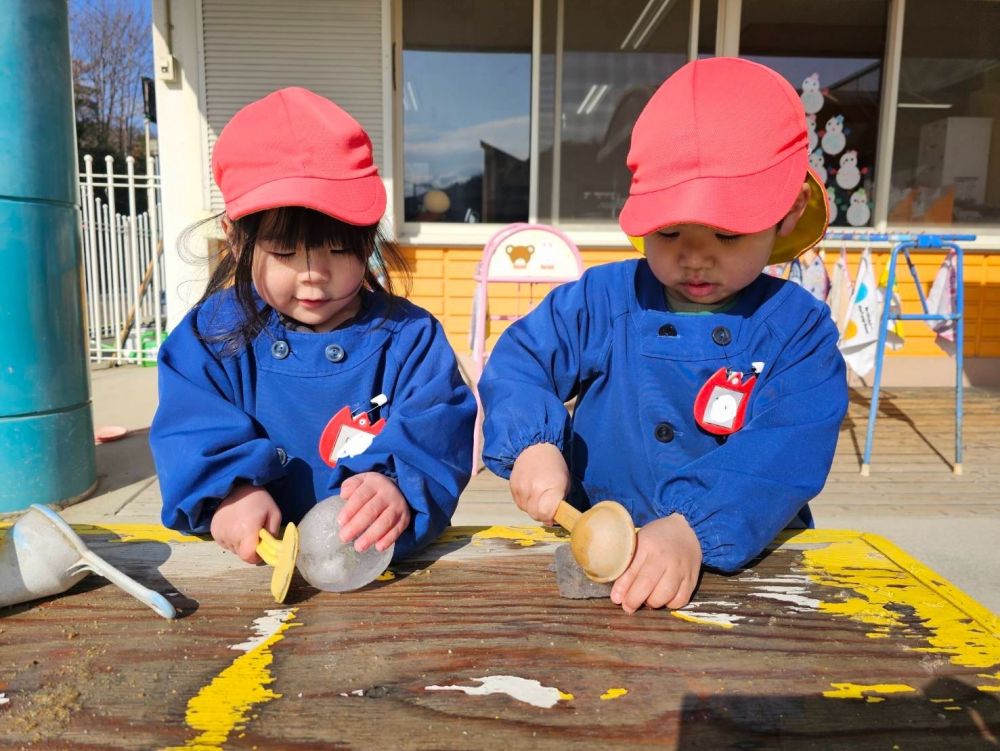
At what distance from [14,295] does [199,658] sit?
256 centimetres

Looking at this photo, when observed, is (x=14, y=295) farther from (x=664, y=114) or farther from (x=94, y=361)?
(x=94, y=361)

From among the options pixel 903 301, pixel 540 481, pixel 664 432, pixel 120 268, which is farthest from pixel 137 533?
pixel 120 268

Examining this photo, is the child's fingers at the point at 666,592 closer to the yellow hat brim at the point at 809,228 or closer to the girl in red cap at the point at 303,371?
the girl in red cap at the point at 303,371

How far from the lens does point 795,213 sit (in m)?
1.19

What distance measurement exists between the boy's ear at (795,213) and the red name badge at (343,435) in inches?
29.3

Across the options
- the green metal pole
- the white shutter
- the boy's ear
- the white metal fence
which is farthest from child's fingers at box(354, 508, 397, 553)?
the white metal fence

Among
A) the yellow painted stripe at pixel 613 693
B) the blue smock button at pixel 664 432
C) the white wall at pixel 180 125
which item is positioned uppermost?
the white wall at pixel 180 125

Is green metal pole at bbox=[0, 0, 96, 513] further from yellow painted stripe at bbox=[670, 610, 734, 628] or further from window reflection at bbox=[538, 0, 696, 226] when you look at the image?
window reflection at bbox=[538, 0, 696, 226]

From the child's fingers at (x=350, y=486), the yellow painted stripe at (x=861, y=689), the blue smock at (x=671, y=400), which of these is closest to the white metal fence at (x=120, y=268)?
the blue smock at (x=671, y=400)

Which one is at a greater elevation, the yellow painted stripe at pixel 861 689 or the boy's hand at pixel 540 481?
the boy's hand at pixel 540 481

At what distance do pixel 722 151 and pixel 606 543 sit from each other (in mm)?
554

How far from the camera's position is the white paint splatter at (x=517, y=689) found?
0.72m

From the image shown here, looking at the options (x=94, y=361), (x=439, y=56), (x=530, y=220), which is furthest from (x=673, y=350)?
(x=94, y=361)

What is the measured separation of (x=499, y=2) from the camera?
5625 mm
